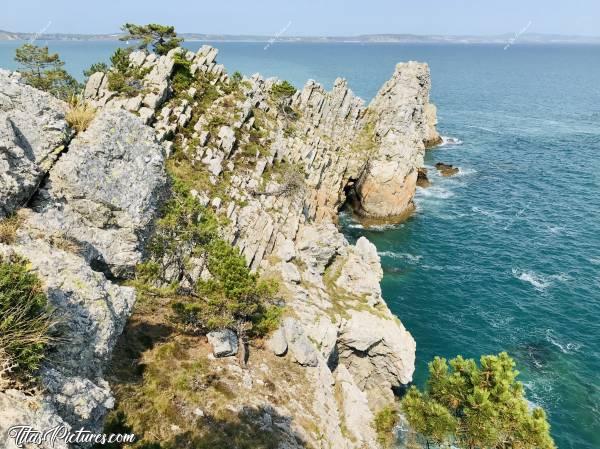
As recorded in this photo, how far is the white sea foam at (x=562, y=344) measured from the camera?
46562mm

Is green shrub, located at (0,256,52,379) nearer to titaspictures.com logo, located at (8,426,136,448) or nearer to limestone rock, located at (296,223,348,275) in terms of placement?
titaspictures.com logo, located at (8,426,136,448)

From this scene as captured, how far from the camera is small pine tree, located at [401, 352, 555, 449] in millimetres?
17953

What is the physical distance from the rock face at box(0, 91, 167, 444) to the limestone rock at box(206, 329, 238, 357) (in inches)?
301

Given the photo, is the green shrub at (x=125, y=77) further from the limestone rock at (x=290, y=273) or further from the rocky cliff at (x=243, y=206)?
the limestone rock at (x=290, y=273)

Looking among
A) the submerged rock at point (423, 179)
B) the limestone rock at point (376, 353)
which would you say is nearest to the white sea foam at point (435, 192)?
the submerged rock at point (423, 179)

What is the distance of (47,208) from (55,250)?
370 centimetres

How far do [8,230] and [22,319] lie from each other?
4574 mm

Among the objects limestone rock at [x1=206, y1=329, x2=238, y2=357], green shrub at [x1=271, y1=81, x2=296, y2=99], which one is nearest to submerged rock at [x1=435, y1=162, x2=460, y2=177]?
green shrub at [x1=271, y1=81, x2=296, y2=99]

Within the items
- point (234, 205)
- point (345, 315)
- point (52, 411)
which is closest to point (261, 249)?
point (234, 205)

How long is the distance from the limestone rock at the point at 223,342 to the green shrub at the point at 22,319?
1449cm

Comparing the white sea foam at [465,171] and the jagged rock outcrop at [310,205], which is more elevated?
the white sea foam at [465,171]

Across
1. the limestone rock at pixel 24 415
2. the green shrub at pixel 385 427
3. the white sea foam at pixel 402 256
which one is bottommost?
the limestone rock at pixel 24 415

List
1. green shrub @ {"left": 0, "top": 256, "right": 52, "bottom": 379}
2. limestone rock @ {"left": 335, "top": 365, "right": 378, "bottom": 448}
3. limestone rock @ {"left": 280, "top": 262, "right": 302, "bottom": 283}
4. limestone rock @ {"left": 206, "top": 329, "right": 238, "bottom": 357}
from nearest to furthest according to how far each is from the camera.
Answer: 1. green shrub @ {"left": 0, "top": 256, "right": 52, "bottom": 379}
2. limestone rock @ {"left": 206, "top": 329, "right": 238, "bottom": 357}
3. limestone rock @ {"left": 335, "top": 365, "right": 378, "bottom": 448}
4. limestone rock @ {"left": 280, "top": 262, "right": 302, "bottom": 283}

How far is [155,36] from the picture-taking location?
215 feet
